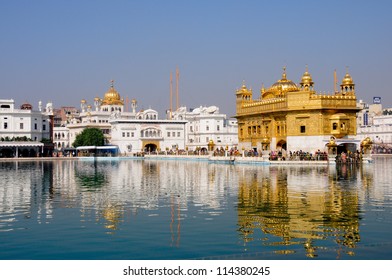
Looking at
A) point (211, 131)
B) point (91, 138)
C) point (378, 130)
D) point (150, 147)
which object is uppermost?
point (378, 130)

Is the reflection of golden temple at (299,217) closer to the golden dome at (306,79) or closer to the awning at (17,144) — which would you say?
the golden dome at (306,79)

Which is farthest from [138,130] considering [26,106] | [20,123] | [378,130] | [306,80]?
[378,130]

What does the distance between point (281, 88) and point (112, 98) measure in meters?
49.4

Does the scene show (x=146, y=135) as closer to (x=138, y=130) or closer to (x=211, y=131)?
(x=138, y=130)

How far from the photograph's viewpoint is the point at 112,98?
10288cm

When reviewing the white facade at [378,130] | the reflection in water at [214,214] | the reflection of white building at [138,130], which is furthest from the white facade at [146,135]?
the reflection in water at [214,214]

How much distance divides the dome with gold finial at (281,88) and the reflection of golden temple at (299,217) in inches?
1436

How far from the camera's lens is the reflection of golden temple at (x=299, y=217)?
12539 mm

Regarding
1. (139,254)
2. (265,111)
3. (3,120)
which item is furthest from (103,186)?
(3,120)

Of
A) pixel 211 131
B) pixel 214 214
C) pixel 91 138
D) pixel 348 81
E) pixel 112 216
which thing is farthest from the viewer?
pixel 211 131

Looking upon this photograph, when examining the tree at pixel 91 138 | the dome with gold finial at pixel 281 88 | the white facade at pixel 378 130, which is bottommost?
the tree at pixel 91 138

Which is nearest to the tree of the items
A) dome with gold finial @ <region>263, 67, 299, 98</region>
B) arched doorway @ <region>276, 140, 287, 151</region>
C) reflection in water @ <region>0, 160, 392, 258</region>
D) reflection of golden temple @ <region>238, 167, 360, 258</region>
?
dome with gold finial @ <region>263, 67, 299, 98</region>

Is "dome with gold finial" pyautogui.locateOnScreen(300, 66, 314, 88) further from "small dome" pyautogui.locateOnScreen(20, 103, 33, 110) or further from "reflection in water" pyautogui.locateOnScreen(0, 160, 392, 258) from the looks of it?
"small dome" pyautogui.locateOnScreen(20, 103, 33, 110)
